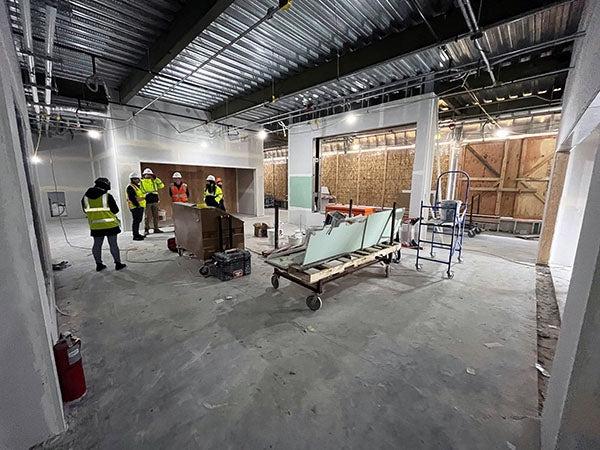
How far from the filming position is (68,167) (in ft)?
34.1

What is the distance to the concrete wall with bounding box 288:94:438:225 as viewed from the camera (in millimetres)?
5957

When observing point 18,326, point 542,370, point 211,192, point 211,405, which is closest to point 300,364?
point 211,405

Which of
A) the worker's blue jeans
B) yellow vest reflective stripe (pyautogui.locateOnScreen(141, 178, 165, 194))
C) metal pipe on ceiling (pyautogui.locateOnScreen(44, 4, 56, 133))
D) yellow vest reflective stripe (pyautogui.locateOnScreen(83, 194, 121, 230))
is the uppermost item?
metal pipe on ceiling (pyautogui.locateOnScreen(44, 4, 56, 133))

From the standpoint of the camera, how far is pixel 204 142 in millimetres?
8930

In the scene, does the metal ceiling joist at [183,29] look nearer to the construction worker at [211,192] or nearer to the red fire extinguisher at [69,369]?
the construction worker at [211,192]

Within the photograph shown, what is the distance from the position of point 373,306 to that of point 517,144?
867 cm

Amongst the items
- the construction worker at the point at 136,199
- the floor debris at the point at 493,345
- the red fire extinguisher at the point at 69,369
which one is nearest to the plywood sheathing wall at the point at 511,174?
the floor debris at the point at 493,345

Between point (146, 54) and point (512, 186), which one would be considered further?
point (512, 186)

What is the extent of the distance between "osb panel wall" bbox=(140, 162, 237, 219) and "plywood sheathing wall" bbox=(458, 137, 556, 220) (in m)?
9.54

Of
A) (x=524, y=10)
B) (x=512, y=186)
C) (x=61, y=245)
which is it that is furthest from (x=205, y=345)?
(x=512, y=186)

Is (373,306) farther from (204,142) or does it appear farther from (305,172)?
(204,142)

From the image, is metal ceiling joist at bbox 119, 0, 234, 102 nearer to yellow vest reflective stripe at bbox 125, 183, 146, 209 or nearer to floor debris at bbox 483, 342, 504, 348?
yellow vest reflective stripe at bbox 125, 183, 146, 209

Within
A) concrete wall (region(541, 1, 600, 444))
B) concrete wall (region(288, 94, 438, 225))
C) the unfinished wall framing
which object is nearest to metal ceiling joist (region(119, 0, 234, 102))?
concrete wall (region(541, 1, 600, 444))

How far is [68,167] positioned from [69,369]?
12.3m
